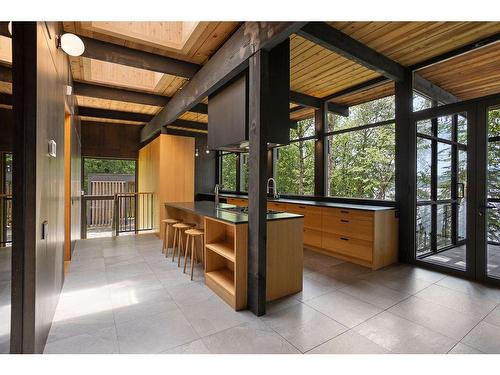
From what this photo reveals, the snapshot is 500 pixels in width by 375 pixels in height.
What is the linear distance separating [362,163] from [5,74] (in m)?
5.51

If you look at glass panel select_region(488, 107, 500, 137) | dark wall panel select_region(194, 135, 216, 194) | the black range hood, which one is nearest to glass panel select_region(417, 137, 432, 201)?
glass panel select_region(488, 107, 500, 137)

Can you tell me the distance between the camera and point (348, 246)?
12.8 ft

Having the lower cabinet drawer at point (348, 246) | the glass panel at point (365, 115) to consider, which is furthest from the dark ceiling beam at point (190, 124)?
the lower cabinet drawer at point (348, 246)

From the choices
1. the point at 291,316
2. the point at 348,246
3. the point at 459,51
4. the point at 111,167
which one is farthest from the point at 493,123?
the point at 111,167

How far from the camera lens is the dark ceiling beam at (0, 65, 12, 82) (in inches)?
61.0

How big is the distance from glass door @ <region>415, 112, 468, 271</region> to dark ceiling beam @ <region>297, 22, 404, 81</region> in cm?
96

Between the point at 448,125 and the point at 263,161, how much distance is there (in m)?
3.17

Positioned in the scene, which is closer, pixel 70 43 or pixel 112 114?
pixel 70 43

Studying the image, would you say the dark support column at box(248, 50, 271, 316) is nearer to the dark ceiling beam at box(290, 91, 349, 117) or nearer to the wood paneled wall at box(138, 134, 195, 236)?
the dark ceiling beam at box(290, 91, 349, 117)

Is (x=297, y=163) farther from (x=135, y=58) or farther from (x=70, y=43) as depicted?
(x=70, y=43)

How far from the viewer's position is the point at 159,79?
445 cm

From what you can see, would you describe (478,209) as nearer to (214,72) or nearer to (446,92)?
(446,92)

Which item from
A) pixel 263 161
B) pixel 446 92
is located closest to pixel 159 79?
pixel 263 161

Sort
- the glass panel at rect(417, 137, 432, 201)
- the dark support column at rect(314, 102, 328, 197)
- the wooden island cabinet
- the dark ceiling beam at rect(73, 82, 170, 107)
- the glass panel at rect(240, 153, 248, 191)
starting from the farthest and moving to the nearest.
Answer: the glass panel at rect(240, 153, 248, 191) → the dark support column at rect(314, 102, 328, 197) → the dark ceiling beam at rect(73, 82, 170, 107) → the glass panel at rect(417, 137, 432, 201) → the wooden island cabinet
